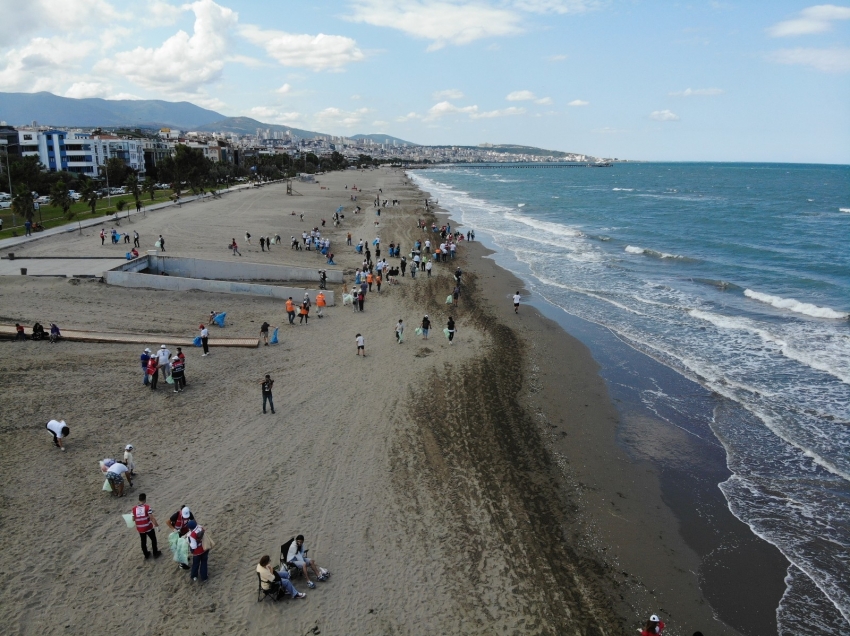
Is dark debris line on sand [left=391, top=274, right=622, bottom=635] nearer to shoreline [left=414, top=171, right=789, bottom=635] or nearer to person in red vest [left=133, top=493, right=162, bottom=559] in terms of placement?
shoreline [left=414, top=171, right=789, bottom=635]

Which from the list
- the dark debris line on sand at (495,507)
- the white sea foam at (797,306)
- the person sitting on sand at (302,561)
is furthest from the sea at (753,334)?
the person sitting on sand at (302,561)

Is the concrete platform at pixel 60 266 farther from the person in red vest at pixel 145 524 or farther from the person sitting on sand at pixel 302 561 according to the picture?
the person sitting on sand at pixel 302 561

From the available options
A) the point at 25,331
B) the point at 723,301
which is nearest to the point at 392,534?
the point at 25,331

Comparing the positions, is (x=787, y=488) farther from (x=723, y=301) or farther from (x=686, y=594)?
(x=723, y=301)

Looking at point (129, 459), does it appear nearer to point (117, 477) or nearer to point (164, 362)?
point (117, 477)

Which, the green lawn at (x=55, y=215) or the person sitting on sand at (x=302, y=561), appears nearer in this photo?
the person sitting on sand at (x=302, y=561)

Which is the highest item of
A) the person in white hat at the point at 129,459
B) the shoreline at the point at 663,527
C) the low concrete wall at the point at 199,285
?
the low concrete wall at the point at 199,285

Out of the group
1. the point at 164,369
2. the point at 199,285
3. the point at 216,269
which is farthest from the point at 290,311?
the point at 216,269
